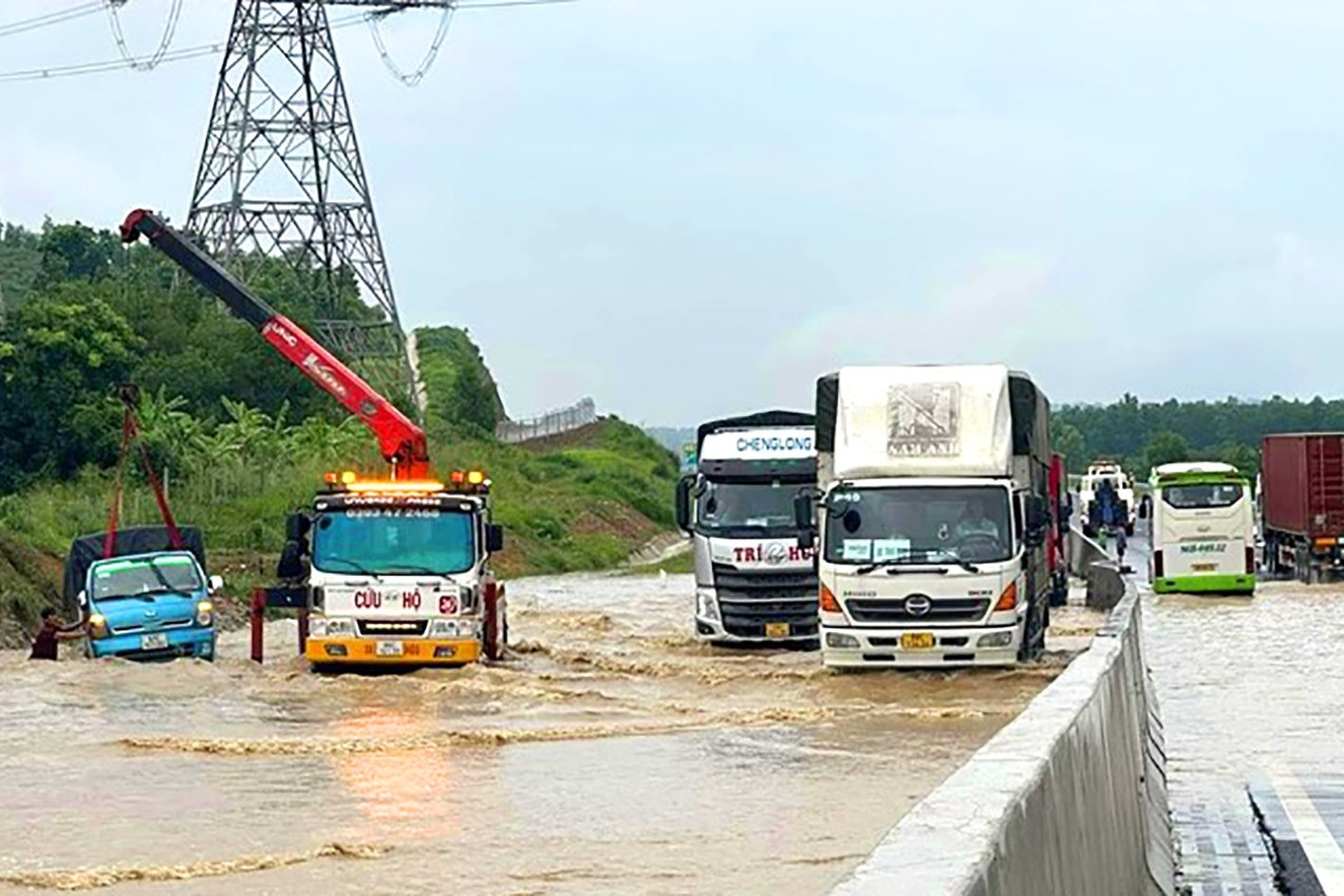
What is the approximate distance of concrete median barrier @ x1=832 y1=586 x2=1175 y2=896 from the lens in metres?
5.62

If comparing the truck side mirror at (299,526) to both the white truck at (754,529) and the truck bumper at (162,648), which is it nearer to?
the truck bumper at (162,648)

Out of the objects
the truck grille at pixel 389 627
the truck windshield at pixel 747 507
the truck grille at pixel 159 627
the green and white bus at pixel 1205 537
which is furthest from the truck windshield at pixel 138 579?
the green and white bus at pixel 1205 537

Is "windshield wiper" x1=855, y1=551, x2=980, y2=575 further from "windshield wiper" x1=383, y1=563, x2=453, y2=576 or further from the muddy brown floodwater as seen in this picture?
"windshield wiper" x1=383, y1=563, x2=453, y2=576

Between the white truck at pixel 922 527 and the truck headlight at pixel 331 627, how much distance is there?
17.6 ft

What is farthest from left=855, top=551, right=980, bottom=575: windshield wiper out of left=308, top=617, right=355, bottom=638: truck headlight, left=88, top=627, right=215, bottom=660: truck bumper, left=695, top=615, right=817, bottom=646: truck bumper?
left=88, top=627, right=215, bottom=660: truck bumper

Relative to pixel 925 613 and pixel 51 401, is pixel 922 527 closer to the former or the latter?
pixel 925 613

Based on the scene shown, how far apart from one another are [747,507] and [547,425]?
9047 centimetres

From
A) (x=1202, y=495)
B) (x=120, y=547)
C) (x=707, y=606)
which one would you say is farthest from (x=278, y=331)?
(x=1202, y=495)

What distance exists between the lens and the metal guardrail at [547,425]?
365 ft

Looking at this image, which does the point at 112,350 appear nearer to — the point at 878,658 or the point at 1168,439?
the point at 878,658

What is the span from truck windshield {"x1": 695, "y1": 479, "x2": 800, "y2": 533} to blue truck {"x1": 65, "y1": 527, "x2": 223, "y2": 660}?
6439 millimetres

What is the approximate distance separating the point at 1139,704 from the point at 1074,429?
17993 cm

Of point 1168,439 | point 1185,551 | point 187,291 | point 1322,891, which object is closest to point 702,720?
point 1322,891

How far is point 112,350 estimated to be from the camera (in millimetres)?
63812
